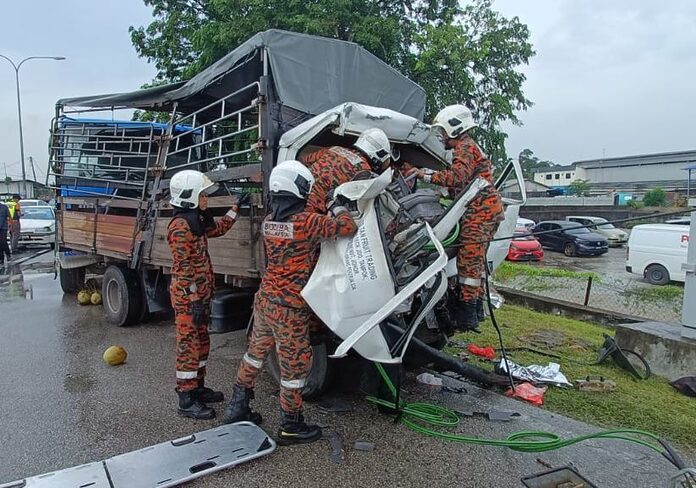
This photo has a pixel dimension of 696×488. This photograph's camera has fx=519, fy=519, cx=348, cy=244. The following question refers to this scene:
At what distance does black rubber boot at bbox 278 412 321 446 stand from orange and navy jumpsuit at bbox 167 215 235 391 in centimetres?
93

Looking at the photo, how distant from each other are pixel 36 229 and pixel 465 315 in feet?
54.8

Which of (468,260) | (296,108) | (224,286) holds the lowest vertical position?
(224,286)

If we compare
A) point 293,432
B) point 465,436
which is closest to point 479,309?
point 465,436

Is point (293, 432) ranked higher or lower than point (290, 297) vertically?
lower

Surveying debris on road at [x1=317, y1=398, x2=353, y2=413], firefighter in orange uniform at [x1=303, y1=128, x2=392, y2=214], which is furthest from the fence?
firefighter in orange uniform at [x1=303, y1=128, x2=392, y2=214]

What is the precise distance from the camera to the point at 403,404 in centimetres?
408

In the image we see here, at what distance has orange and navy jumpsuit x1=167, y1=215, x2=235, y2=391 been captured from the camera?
4008mm

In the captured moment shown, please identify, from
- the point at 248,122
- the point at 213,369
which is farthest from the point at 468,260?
the point at 248,122

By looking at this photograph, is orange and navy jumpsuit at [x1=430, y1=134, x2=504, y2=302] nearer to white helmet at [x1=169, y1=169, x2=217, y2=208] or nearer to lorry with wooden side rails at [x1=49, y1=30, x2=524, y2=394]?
lorry with wooden side rails at [x1=49, y1=30, x2=524, y2=394]

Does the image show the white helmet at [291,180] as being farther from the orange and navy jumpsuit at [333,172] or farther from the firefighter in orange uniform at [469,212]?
the firefighter in orange uniform at [469,212]

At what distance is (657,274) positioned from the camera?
13094 millimetres

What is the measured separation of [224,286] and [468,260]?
236cm

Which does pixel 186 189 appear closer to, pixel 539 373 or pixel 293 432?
pixel 293 432

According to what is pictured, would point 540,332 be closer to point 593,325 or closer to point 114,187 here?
point 593,325
